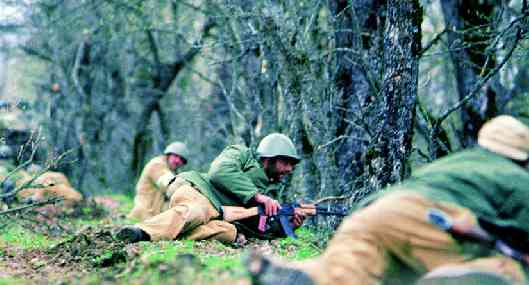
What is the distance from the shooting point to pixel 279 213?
10102 mm

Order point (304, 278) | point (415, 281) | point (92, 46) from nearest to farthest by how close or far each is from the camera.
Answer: point (415, 281)
point (304, 278)
point (92, 46)

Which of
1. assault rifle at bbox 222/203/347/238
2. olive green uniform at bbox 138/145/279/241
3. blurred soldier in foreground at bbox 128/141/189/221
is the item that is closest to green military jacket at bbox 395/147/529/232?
assault rifle at bbox 222/203/347/238

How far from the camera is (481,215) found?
548 cm

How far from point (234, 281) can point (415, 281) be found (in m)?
1.32

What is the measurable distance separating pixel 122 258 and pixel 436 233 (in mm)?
4024

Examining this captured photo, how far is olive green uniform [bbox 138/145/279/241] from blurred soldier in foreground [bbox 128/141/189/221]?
215 inches

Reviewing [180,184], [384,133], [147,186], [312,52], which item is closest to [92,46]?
[147,186]

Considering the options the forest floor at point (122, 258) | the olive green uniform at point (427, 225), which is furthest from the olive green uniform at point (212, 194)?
the olive green uniform at point (427, 225)

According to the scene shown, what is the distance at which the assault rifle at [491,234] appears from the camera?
5309 mm

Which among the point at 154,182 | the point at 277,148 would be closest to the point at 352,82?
the point at 277,148

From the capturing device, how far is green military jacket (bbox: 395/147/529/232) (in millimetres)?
5496

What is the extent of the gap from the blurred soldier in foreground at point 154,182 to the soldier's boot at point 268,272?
10293 millimetres

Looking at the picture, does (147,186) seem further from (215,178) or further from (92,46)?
(92,46)

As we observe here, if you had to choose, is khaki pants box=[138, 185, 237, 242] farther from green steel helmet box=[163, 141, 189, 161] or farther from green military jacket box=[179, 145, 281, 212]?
green steel helmet box=[163, 141, 189, 161]
